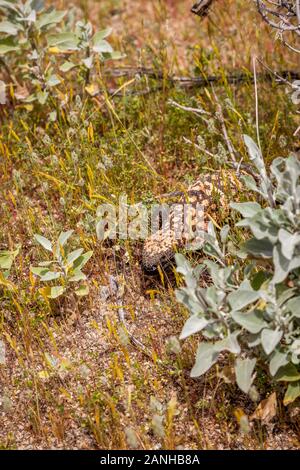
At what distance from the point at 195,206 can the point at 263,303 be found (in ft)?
3.96

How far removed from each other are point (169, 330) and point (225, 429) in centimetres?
67

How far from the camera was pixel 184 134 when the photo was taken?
4.81 metres

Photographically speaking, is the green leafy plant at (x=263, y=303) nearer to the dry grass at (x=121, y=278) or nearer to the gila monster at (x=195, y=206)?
the dry grass at (x=121, y=278)

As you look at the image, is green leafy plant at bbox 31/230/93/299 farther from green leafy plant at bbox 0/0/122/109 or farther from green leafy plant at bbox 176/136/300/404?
green leafy plant at bbox 0/0/122/109

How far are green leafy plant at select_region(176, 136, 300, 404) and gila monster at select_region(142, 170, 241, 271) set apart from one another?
72 cm

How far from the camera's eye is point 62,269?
3740 mm

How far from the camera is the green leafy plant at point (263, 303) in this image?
2.82 metres

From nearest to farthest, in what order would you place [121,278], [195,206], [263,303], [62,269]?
[263,303], [62,269], [121,278], [195,206]

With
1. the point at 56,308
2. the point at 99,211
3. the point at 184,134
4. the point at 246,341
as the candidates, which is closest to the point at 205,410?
Answer: the point at 246,341

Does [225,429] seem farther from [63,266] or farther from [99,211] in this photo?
[99,211]

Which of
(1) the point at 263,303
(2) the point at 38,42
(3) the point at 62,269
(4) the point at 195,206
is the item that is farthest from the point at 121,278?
(2) the point at 38,42

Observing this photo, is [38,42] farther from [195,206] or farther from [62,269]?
[62,269]

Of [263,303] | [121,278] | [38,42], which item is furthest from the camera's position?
[38,42]

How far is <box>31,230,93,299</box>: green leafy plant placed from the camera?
368 cm
